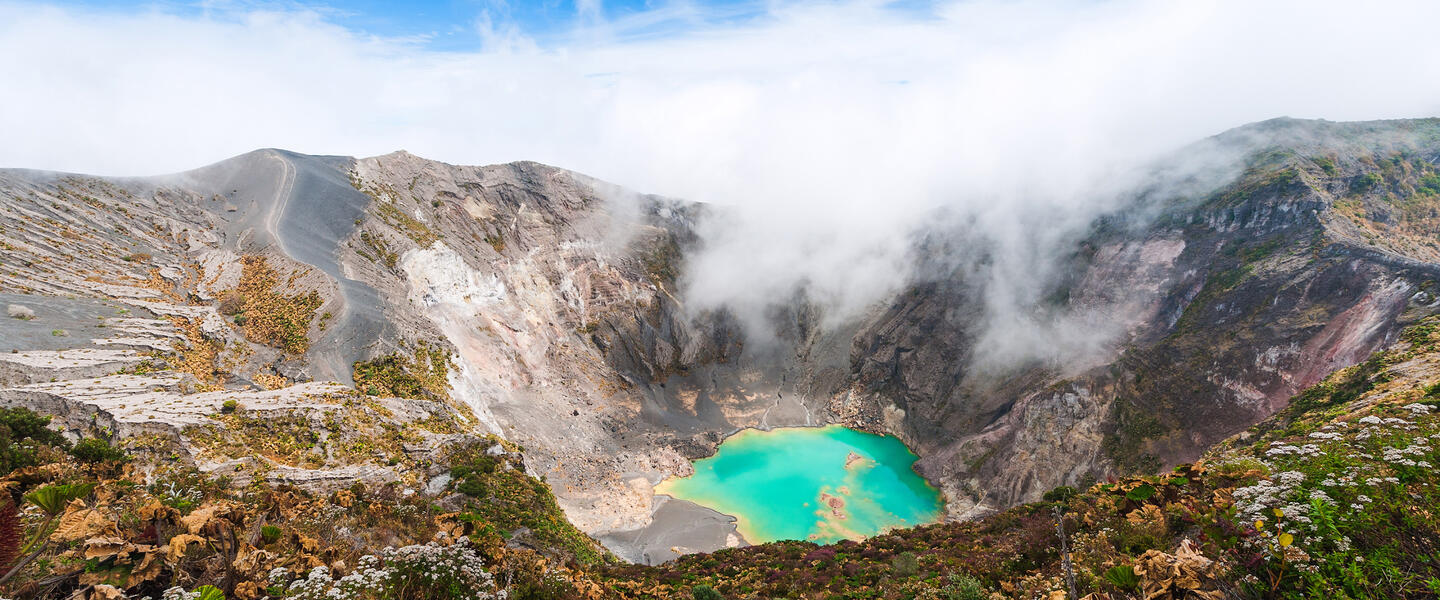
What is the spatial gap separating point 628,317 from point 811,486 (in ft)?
116

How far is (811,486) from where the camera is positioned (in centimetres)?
5747

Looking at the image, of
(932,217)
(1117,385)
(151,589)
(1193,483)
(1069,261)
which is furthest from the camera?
(932,217)

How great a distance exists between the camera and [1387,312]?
35.5 metres

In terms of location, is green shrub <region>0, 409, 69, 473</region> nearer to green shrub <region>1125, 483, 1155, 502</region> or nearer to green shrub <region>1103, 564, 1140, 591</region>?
green shrub <region>1103, 564, 1140, 591</region>

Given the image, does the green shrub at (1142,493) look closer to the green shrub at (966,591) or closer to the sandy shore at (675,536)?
the green shrub at (966,591)

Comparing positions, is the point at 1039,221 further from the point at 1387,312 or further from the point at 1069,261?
the point at 1387,312

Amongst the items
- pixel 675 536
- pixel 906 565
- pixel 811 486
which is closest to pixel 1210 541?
pixel 906 565

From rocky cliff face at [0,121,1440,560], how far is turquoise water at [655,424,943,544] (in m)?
2.94

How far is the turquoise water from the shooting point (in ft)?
163

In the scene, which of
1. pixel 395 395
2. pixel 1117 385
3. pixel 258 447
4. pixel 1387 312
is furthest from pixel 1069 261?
pixel 258 447

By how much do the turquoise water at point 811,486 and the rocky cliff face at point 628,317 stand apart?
2940mm

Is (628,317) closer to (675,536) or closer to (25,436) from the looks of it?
(675,536)

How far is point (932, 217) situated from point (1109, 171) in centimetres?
2484

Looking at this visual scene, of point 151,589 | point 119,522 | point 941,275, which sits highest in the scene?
point 119,522
